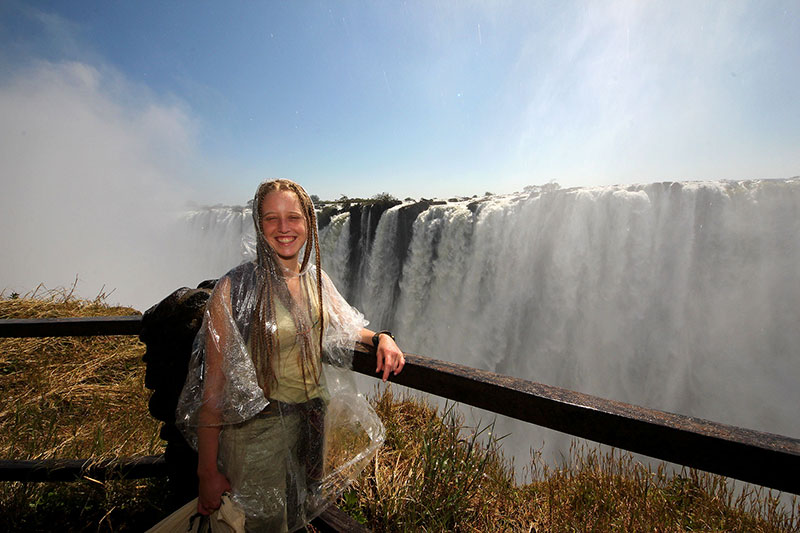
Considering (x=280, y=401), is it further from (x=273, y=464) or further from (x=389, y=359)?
(x=389, y=359)

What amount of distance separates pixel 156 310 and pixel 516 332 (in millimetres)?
10706

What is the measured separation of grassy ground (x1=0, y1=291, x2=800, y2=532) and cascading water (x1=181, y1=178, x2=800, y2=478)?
269 inches

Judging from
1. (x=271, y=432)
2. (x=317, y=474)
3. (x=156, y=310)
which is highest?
(x=156, y=310)

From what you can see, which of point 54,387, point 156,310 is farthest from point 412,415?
point 54,387

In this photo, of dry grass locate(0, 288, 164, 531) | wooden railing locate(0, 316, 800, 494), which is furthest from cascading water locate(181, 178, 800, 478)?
wooden railing locate(0, 316, 800, 494)

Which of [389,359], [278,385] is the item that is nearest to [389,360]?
[389,359]

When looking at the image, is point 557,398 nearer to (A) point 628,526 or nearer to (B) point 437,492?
(B) point 437,492

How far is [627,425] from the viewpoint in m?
0.80

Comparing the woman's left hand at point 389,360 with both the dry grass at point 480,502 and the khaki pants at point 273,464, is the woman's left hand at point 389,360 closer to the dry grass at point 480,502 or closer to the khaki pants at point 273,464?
the khaki pants at point 273,464

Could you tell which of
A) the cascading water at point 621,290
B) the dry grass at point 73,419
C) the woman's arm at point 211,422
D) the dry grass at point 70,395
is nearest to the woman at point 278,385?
the woman's arm at point 211,422

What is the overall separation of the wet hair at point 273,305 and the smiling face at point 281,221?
18 mm

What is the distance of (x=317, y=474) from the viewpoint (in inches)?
49.7

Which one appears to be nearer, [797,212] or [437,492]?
[437,492]

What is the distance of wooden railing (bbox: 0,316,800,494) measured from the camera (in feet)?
2.24
